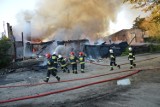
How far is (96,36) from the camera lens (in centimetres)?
4550

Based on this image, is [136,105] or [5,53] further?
[5,53]

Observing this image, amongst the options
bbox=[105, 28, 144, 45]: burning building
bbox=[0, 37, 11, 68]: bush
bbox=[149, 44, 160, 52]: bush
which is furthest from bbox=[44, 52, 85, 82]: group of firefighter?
bbox=[105, 28, 144, 45]: burning building

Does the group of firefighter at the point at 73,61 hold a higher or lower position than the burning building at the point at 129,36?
lower

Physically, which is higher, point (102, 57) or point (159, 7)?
point (159, 7)

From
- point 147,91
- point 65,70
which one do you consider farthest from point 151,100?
point 65,70

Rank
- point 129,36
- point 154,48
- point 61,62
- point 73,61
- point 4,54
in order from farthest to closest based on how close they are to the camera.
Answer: point 129,36
point 154,48
point 4,54
point 61,62
point 73,61

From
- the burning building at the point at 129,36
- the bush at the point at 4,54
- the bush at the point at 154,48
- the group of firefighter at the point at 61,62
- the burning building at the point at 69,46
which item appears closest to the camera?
the group of firefighter at the point at 61,62

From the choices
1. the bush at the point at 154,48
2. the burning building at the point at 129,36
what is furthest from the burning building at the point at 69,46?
the burning building at the point at 129,36

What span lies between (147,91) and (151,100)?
147 centimetres

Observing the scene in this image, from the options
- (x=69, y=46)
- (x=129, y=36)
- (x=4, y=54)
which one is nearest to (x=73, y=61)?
(x=69, y=46)

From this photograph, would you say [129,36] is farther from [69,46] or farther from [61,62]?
[61,62]

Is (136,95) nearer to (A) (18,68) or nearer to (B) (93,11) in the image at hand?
(A) (18,68)

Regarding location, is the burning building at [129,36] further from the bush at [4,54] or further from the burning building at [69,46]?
the bush at [4,54]

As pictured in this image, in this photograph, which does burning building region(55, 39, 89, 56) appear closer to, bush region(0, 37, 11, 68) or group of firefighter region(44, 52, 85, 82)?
bush region(0, 37, 11, 68)
